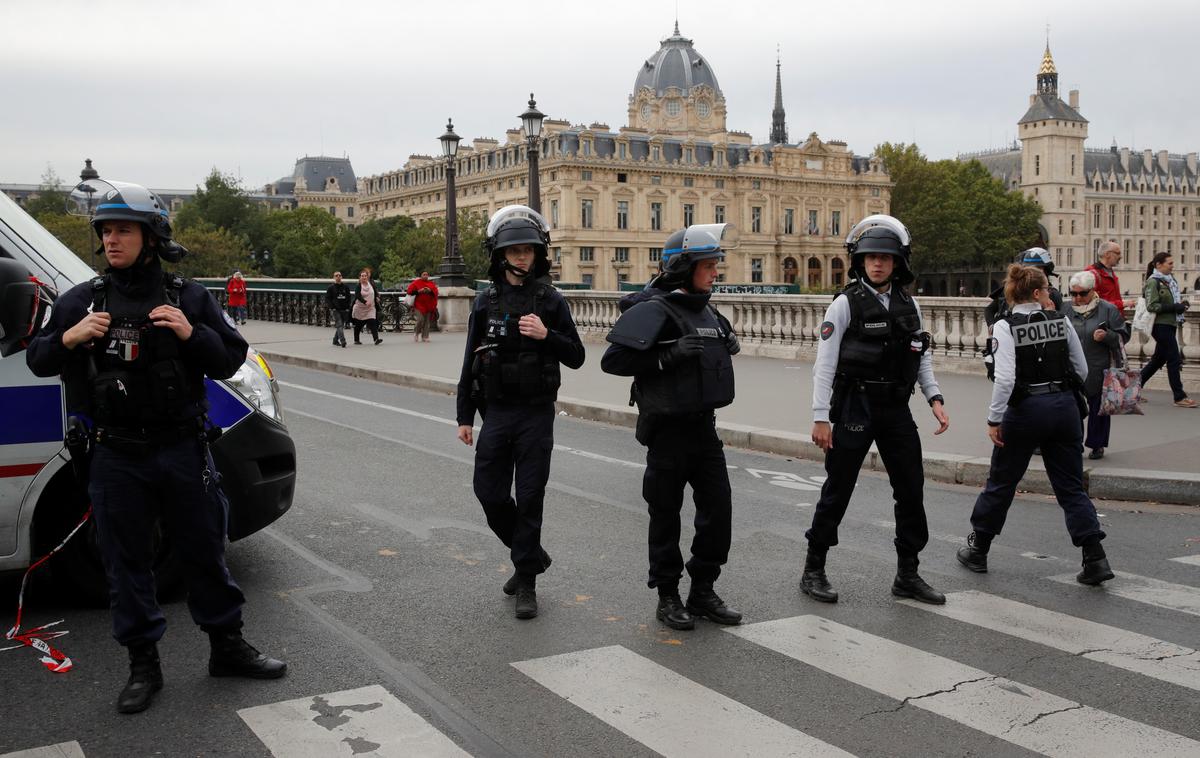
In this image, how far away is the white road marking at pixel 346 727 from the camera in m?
4.15

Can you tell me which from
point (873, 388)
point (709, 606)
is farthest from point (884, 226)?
point (709, 606)

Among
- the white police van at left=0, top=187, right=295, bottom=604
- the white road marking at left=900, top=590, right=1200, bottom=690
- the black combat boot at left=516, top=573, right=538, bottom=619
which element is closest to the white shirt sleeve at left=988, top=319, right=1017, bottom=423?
the white road marking at left=900, top=590, right=1200, bottom=690

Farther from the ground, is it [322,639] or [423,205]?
[423,205]

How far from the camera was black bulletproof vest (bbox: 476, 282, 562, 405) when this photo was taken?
19.1 feet

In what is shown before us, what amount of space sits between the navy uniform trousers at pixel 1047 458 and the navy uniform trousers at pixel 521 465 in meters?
2.64

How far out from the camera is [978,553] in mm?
6797

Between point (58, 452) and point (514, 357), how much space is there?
2.21m

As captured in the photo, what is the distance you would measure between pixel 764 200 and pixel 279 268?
51.3m

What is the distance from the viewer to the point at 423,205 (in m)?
135

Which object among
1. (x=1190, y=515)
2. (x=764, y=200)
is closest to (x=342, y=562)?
(x=1190, y=515)

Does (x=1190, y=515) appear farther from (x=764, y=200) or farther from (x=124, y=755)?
(x=764, y=200)

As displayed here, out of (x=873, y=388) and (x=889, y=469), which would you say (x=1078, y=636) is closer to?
(x=889, y=469)

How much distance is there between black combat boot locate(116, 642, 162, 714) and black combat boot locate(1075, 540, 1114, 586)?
189 inches

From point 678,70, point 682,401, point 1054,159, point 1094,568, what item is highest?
point 678,70
